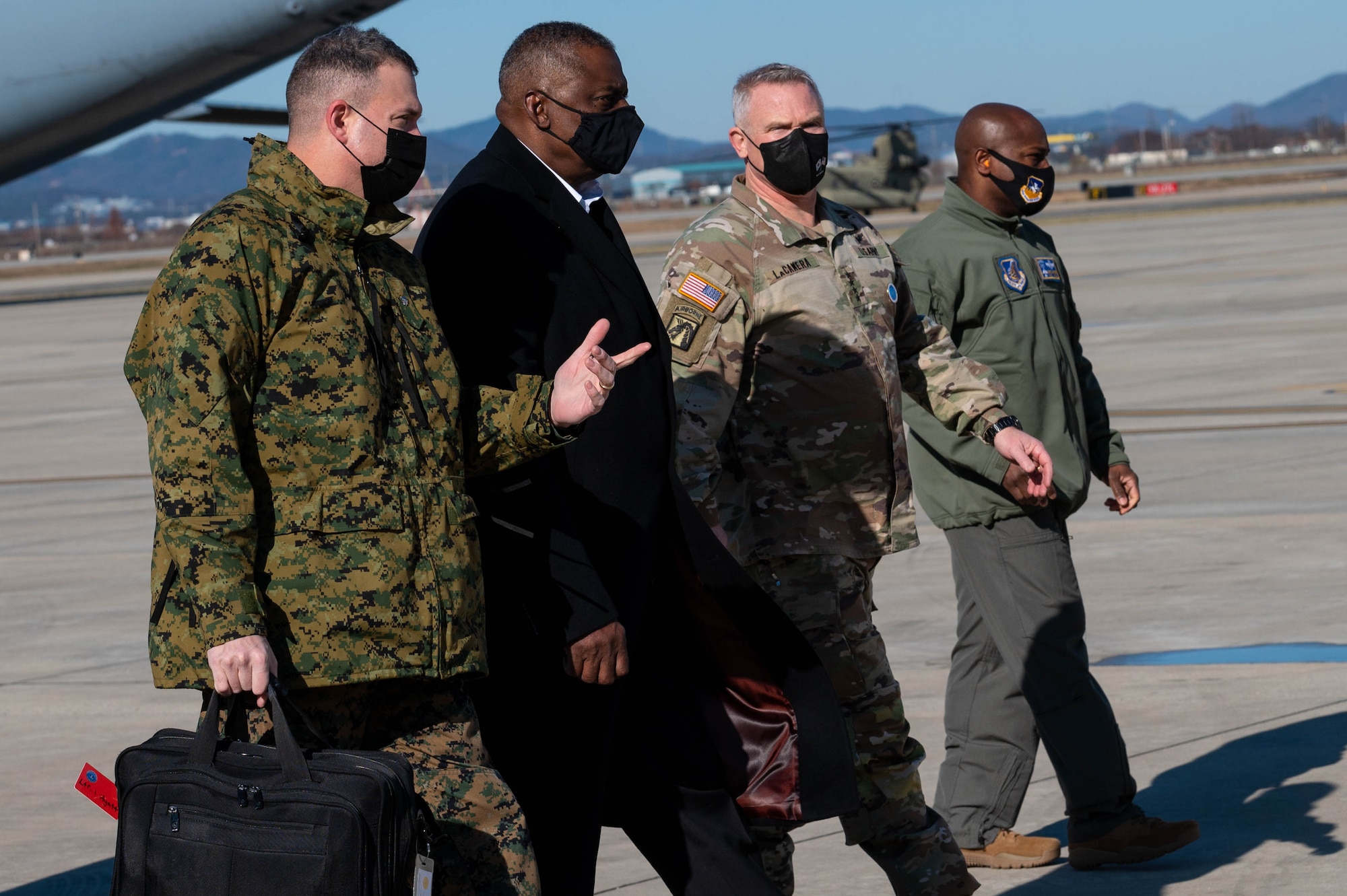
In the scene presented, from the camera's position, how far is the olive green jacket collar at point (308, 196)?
2885 millimetres

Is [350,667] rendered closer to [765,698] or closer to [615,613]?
[615,613]

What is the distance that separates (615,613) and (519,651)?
22 cm

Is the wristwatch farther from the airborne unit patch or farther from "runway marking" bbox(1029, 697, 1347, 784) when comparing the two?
"runway marking" bbox(1029, 697, 1347, 784)

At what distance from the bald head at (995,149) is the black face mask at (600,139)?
5.50 ft

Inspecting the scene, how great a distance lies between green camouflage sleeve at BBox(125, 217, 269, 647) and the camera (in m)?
2.63

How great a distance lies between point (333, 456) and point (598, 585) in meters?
0.67

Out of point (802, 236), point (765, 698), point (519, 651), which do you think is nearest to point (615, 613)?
point (519, 651)

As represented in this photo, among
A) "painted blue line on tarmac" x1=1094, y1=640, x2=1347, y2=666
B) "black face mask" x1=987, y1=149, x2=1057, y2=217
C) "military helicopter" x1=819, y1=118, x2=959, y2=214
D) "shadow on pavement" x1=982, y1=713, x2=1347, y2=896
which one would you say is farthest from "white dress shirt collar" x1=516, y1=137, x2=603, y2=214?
"military helicopter" x1=819, y1=118, x2=959, y2=214

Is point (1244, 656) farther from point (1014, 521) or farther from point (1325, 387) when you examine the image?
point (1325, 387)

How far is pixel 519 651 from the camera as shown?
3.30 m

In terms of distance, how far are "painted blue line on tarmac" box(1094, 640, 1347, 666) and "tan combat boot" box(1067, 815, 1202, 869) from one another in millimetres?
1808

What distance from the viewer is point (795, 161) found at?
3.94 m

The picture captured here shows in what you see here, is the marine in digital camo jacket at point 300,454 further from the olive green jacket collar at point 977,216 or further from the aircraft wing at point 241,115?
the aircraft wing at point 241,115

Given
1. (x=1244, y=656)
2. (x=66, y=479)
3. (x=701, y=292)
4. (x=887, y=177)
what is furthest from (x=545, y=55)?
(x=887, y=177)
